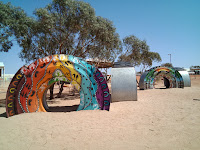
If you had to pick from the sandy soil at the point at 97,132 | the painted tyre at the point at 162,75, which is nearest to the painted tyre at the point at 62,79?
the sandy soil at the point at 97,132

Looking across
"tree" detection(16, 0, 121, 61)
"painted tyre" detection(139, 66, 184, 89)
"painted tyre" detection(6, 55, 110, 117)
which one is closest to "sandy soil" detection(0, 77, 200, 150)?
"painted tyre" detection(6, 55, 110, 117)

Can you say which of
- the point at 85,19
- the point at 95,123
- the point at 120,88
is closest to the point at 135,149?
the point at 95,123

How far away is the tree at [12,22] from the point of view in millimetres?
7919

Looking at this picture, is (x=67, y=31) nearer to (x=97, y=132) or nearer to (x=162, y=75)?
(x=97, y=132)

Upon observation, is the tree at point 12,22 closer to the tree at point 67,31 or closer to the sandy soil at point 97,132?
the tree at point 67,31

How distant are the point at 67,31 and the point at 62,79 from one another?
478 centimetres

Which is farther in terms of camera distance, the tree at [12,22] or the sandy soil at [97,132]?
the tree at [12,22]

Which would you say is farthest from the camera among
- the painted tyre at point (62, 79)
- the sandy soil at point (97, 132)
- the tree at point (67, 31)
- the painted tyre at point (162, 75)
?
the painted tyre at point (162, 75)

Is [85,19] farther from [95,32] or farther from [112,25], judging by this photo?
[112,25]

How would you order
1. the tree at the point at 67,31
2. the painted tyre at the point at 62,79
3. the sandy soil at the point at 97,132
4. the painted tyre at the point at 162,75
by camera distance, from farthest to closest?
the painted tyre at the point at 162,75 → the tree at the point at 67,31 → the painted tyre at the point at 62,79 → the sandy soil at the point at 97,132

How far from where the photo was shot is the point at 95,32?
10.7 m

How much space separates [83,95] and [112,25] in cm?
689

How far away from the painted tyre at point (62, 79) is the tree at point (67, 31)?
3.46 meters

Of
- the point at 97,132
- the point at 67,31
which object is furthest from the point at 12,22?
the point at 97,132
